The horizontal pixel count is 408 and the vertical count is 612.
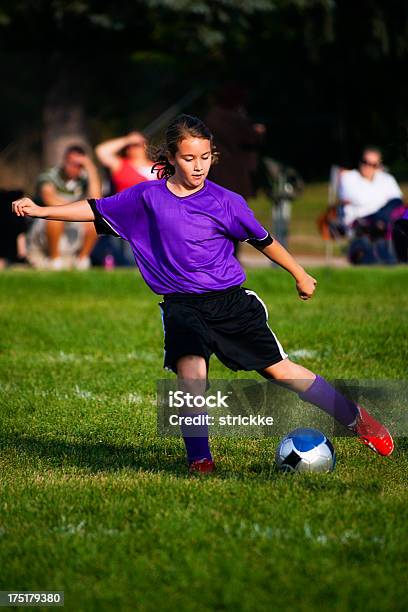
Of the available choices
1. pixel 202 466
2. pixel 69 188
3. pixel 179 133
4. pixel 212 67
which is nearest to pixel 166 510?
pixel 202 466

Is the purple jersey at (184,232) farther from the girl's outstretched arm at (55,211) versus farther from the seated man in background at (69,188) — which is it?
the seated man in background at (69,188)

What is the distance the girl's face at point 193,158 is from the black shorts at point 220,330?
1.90 feet

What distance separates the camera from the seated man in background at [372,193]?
16297 mm

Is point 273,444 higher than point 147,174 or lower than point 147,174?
lower

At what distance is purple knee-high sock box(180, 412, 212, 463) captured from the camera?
5.78 metres

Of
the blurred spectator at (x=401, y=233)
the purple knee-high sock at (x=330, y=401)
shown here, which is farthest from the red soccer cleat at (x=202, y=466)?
the blurred spectator at (x=401, y=233)

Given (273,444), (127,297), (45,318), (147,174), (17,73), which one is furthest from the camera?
(17,73)

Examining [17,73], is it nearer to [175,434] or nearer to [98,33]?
[98,33]

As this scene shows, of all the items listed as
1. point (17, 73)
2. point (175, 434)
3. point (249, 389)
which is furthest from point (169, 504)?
point (17, 73)

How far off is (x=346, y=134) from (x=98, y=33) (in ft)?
26.5

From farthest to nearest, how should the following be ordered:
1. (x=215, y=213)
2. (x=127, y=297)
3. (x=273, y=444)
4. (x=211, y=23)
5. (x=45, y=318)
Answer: (x=211, y=23)
(x=127, y=297)
(x=45, y=318)
(x=273, y=444)
(x=215, y=213)

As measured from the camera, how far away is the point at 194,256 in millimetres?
5875

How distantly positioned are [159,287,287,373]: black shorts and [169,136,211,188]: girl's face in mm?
578

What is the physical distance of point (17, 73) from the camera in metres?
31.5
